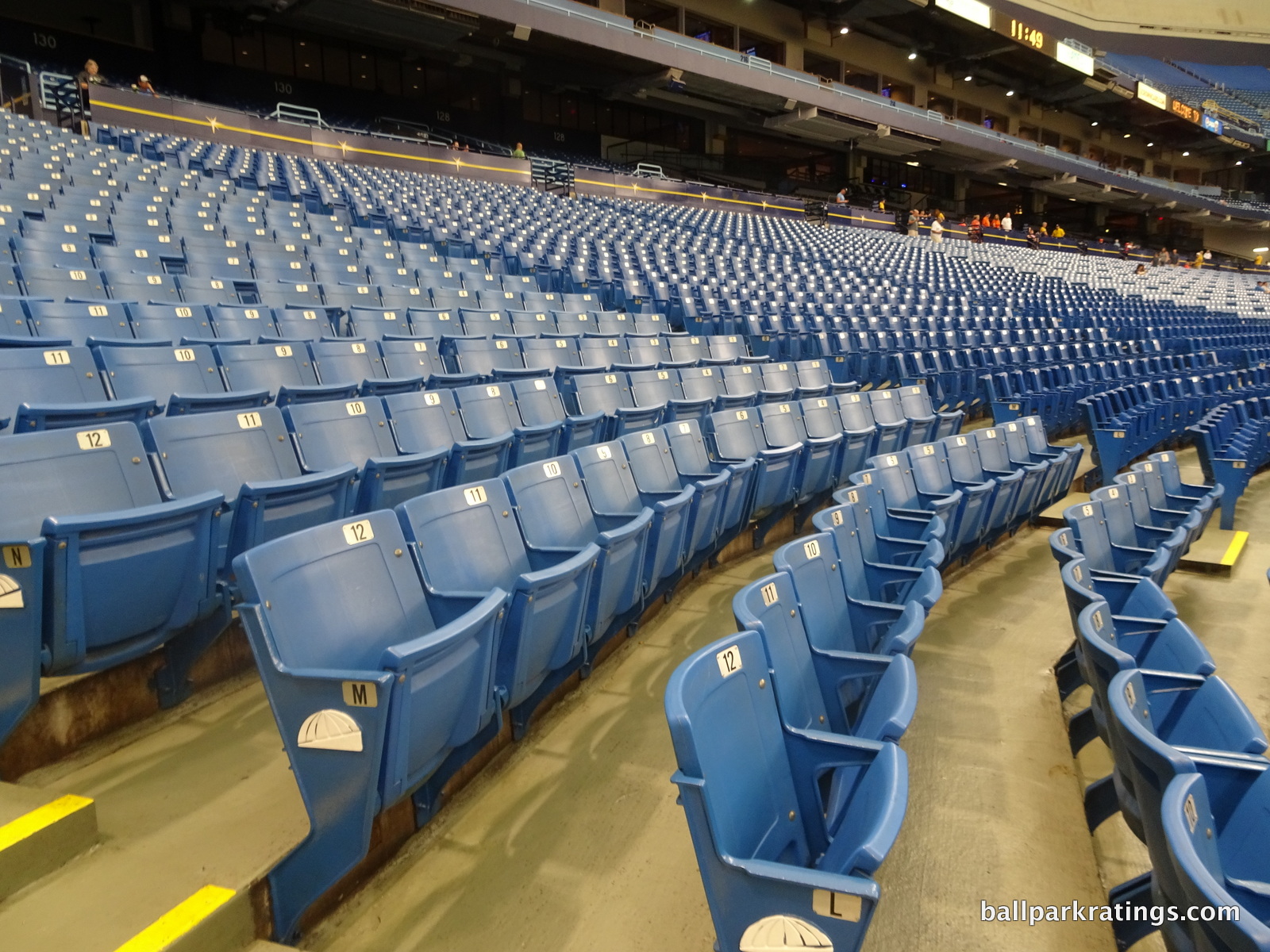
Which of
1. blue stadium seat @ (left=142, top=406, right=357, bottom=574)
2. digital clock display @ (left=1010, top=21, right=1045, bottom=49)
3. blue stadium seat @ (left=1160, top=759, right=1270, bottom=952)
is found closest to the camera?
blue stadium seat @ (left=1160, top=759, right=1270, bottom=952)

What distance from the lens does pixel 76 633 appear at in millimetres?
1146

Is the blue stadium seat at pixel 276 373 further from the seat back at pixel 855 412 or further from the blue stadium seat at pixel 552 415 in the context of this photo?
the seat back at pixel 855 412

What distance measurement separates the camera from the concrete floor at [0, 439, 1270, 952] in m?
1.01

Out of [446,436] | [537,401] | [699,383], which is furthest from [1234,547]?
[446,436]

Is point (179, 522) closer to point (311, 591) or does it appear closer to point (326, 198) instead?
point (311, 591)

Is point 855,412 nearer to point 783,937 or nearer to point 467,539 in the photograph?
point 467,539

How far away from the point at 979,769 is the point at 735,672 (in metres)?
0.79

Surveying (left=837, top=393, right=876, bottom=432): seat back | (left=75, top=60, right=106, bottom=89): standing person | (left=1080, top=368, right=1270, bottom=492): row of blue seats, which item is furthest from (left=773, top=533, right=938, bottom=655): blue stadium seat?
(left=75, top=60, right=106, bottom=89): standing person

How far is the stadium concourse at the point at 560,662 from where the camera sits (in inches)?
37.7

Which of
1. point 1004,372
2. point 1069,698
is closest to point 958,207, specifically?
point 1004,372

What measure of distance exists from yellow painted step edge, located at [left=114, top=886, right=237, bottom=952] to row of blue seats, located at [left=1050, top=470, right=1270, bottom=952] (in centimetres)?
93

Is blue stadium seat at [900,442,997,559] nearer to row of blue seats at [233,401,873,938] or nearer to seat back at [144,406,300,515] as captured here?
row of blue seats at [233,401,873,938]

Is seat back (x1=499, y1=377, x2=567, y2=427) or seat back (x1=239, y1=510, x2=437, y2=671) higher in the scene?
seat back (x1=499, y1=377, x2=567, y2=427)

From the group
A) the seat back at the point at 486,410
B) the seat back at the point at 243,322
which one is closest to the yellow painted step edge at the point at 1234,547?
the seat back at the point at 486,410
